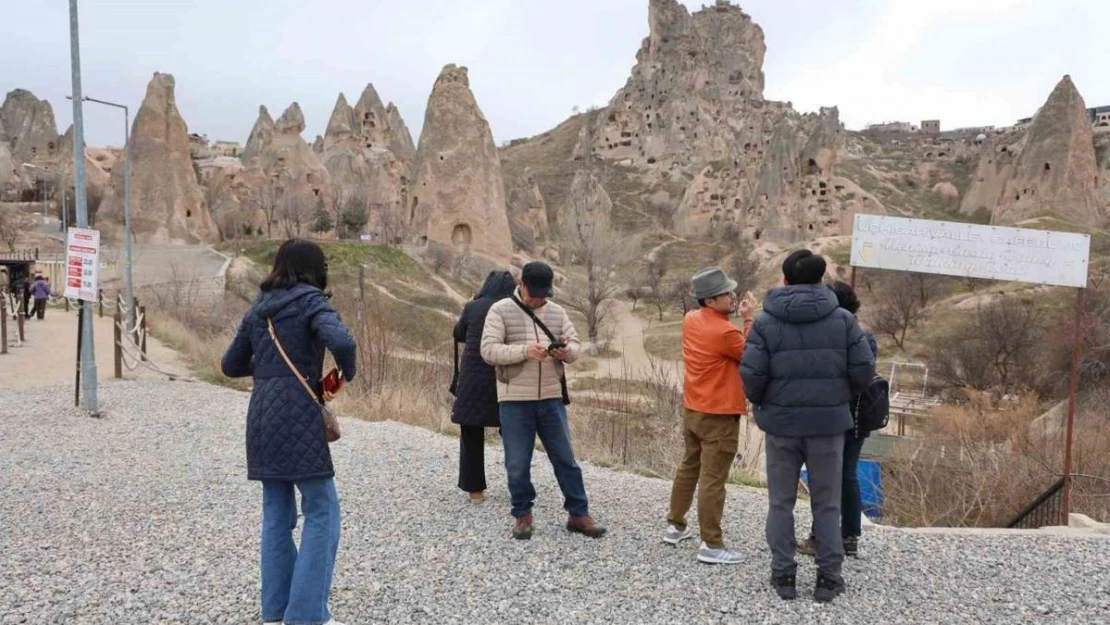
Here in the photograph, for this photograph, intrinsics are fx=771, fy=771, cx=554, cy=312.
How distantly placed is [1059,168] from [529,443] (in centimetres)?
4384

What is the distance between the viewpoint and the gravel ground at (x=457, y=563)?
11.6 feet

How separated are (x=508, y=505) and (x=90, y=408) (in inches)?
241

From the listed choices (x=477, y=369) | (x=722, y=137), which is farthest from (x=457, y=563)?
(x=722, y=137)

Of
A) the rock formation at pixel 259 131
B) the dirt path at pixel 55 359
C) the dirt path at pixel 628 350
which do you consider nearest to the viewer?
the dirt path at pixel 55 359

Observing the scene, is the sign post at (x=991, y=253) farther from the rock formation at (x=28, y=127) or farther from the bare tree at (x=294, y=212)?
the rock formation at (x=28, y=127)

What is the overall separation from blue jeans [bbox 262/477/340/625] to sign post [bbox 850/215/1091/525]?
423cm

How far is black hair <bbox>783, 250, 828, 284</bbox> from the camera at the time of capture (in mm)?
3633

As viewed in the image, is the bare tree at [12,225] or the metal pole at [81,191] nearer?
the metal pole at [81,191]

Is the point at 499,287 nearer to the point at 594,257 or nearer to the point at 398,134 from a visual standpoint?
the point at 594,257

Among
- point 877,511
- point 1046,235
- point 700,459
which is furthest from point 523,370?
point 877,511

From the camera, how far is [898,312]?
24875 mm

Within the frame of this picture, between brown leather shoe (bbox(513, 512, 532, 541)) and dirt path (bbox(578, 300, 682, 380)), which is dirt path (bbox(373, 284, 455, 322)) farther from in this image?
brown leather shoe (bbox(513, 512, 532, 541))

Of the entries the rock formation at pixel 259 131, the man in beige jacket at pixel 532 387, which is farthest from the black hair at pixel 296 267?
the rock formation at pixel 259 131

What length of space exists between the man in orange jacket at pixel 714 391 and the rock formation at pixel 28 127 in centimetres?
6453
